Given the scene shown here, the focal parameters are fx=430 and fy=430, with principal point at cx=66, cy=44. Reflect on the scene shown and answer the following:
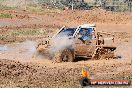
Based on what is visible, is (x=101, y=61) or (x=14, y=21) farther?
(x=14, y=21)

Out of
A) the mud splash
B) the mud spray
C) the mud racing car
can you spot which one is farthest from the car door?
the mud splash

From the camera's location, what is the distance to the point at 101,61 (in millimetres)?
19469

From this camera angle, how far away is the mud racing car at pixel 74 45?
18953 mm

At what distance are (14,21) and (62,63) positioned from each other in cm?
2185

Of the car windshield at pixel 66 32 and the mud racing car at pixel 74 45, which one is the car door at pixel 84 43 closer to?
the mud racing car at pixel 74 45

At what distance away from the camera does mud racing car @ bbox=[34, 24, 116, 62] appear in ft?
62.2

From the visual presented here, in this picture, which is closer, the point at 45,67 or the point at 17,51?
the point at 45,67

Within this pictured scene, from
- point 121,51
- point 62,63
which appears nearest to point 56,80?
point 62,63

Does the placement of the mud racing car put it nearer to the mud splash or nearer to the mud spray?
the mud spray

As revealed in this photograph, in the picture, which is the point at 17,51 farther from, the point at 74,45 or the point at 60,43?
the point at 74,45

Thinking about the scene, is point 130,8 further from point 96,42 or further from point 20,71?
point 20,71

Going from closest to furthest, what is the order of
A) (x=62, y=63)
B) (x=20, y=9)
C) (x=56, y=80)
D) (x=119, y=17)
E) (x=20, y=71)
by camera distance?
(x=56, y=80) < (x=20, y=71) < (x=62, y=63) < (x=119, y=17) < (x=20, y=9)

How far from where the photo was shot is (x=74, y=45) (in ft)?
62.8

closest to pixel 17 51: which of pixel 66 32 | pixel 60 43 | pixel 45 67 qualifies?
pixel 66 32
